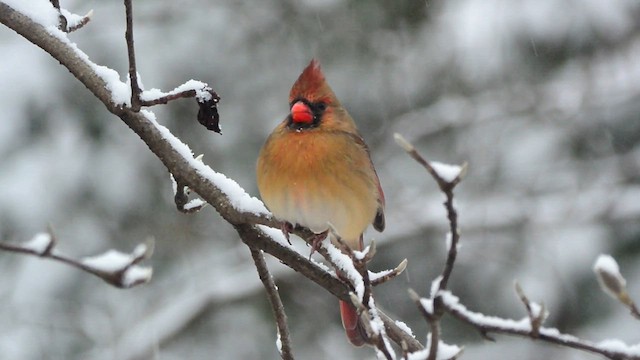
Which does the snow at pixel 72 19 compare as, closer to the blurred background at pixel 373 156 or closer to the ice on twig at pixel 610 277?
the ice on twig at pixel 610 277

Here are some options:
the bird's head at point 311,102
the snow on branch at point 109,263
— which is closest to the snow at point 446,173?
the snow on branch at point 109,263

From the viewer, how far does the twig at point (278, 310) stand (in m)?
2.18

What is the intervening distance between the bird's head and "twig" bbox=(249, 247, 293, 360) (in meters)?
0.84

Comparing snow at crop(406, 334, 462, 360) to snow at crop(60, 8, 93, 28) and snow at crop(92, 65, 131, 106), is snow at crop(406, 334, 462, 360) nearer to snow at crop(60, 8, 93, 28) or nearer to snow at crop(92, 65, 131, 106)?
snow at crop(92, 65, 131, 106)

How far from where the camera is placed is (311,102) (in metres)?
3.12

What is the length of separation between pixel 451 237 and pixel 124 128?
22.0ft

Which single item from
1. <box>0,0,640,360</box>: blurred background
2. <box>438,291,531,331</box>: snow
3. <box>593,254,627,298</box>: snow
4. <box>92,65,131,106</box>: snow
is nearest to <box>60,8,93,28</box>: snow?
<box>92,65,131,106</box>: snow

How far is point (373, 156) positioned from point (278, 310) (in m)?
5.67

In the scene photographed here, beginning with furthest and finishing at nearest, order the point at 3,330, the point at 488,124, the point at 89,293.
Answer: the point at 488,124, the point at 89,293, the point at 3,330

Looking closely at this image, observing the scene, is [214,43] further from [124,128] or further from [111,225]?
[111,225]

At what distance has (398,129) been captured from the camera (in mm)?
8055

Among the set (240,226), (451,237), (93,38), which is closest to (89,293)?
(93,38)

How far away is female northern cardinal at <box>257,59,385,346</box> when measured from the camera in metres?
2.91

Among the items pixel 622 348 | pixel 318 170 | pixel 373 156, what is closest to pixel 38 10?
pixel 318 170
